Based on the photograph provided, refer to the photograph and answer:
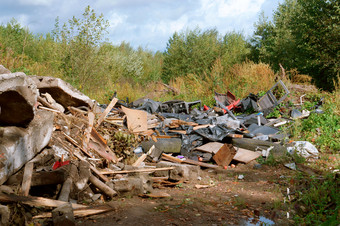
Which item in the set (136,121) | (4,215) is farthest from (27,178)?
(136,121)

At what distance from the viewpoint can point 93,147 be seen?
5.90m

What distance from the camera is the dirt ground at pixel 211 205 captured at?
12.3ft

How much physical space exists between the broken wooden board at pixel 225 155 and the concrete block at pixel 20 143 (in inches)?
146

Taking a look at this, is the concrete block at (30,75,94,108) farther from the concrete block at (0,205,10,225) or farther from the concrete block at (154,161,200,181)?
the concrete block at (0,205,10,225)

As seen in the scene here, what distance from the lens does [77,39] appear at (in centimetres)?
1437

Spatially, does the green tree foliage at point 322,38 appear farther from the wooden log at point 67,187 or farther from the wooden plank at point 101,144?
the wooden log at point 67,187

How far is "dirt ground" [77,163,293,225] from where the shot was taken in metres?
3.74

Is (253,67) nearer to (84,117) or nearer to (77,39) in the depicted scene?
(77,39)

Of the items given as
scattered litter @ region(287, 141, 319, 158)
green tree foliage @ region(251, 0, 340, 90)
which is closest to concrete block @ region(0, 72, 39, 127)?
scattered litter @ region(287, 141, 319, 158)

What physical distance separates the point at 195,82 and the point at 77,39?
6173 millimetres

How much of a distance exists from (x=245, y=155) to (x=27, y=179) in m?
4.79

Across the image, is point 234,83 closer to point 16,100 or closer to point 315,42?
point 315,42

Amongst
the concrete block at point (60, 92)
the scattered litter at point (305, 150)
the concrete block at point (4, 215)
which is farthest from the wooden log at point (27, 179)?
the scattered litter at point (305, 150)

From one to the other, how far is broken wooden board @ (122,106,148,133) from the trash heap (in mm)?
26
